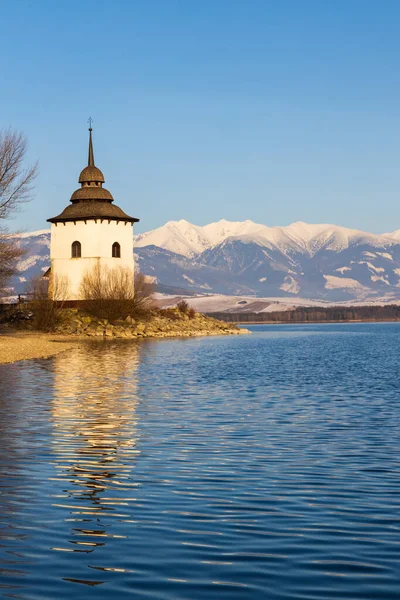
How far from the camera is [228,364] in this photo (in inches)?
1777

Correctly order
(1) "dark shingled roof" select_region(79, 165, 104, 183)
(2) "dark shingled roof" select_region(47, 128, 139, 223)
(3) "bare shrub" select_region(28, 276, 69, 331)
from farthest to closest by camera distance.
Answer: (1) "dark shingled roof" select_region(79, 165, 104, 183), (2) "dark shingled roof" select_region(47, 128, 139, 223), (3) "bare shrub" select_region(28, 276, 69, 331)

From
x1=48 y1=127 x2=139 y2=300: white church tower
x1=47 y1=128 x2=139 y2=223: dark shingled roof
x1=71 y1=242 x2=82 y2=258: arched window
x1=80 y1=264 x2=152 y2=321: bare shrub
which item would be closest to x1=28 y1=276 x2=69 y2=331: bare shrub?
x1=80 y1=264 x2=152 y2=321: bare shrub

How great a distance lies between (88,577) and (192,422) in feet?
39.3

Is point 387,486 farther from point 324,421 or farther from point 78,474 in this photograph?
point 324,421

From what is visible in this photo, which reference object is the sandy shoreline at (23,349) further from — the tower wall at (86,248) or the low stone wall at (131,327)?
the tower wall at (86,248)

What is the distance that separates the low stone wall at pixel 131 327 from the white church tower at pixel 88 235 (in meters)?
4.73

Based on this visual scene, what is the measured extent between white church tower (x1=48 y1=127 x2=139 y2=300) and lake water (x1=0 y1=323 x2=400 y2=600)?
198 ft

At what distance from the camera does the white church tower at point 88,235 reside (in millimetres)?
85875

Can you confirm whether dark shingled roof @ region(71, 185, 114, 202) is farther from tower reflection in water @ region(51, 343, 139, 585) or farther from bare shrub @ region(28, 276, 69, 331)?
tower reflection in water @ region(51, 343, 139, 585)

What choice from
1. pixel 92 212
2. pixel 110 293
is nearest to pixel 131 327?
pixel 110 293

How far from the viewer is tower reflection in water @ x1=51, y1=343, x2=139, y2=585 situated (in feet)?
33.1

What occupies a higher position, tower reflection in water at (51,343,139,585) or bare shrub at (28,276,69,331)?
bare shrub at (28,276,69,331)

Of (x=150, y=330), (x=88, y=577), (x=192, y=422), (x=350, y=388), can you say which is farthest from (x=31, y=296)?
(x=88, y=577)

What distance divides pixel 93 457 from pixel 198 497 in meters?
3.90
